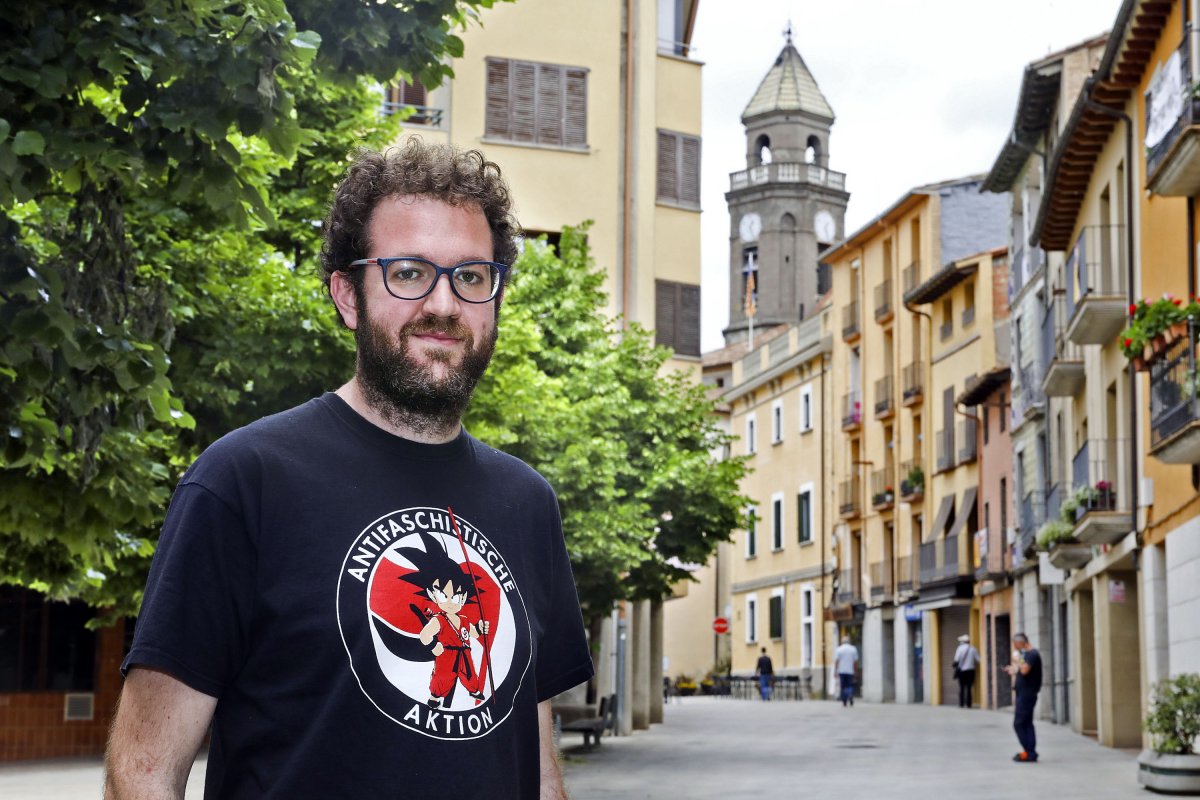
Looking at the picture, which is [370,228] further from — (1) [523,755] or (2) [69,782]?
(2) [69,782]

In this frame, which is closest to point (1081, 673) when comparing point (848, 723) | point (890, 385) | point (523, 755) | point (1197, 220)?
point (848, 723)

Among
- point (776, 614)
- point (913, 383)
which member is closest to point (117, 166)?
point (913, 383)

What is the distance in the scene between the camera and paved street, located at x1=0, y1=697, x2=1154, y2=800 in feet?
63.2

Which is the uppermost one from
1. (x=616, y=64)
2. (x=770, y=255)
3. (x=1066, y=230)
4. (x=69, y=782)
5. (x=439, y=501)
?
(x=770, y=255)

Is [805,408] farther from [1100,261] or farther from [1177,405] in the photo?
[1177,405]

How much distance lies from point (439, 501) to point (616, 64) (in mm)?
33583

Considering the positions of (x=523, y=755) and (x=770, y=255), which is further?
(x=770, y=255)

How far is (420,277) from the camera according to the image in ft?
9.95

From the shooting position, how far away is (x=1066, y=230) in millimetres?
31938

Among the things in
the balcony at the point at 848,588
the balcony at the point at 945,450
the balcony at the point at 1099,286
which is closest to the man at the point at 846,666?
the balcony at the point at 945,450

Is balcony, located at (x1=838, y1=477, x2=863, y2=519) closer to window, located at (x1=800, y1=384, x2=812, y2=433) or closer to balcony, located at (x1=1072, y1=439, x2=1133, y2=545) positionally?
window, located at (x1=800, y1=384, x2=812, y2=433)

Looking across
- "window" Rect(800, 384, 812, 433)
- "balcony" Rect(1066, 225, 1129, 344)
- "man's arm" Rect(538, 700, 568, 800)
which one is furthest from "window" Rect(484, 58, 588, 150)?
"man's arm" Rect(538, 700, 568, 800)

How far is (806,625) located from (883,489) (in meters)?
8.54

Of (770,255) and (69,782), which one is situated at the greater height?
(770,255)
